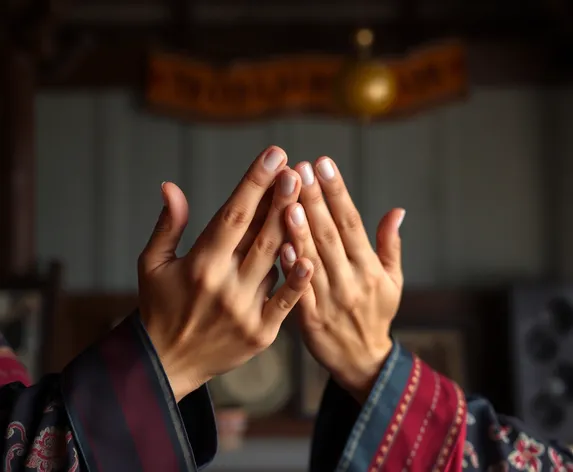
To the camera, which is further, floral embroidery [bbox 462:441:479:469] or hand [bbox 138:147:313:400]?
floral embroidery [bbox 462:441:479:469]

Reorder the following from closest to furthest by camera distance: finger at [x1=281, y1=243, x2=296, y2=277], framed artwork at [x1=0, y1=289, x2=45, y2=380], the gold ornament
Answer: finger at [x1=281, y1=243, x2=296, y2=277]
the gold ornament
framed artwork at [x1=0, y1=289, x2=45, y2=380]

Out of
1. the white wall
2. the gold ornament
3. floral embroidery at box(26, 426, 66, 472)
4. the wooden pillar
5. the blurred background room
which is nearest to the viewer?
floral embroidery at box(26, 426, 66, 472)

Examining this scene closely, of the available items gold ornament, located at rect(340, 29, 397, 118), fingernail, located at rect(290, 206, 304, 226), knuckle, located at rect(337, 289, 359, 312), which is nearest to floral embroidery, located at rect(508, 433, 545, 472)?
knuckle, located at rect(337, 289, 359, 312)

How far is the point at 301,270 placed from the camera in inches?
24.0

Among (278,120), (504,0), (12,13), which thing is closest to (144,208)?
(278,120)

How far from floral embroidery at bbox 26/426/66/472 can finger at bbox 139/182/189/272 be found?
15cm

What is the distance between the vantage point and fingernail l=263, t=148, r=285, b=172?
62 cm

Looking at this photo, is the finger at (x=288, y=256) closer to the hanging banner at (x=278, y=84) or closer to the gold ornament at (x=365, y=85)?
the gold ornament at (x=365, y=85)

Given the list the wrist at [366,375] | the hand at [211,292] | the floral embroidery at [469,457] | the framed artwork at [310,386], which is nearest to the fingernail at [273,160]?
the hand at [211,292]

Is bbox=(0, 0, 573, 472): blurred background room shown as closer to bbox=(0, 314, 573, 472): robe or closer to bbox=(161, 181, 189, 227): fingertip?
bbox=(0, 314, 573, 472): robe

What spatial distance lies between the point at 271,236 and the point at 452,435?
270mm

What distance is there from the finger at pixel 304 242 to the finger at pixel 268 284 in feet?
0.15

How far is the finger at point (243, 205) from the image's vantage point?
0.60 metres

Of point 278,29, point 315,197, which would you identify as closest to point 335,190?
point 315,197
